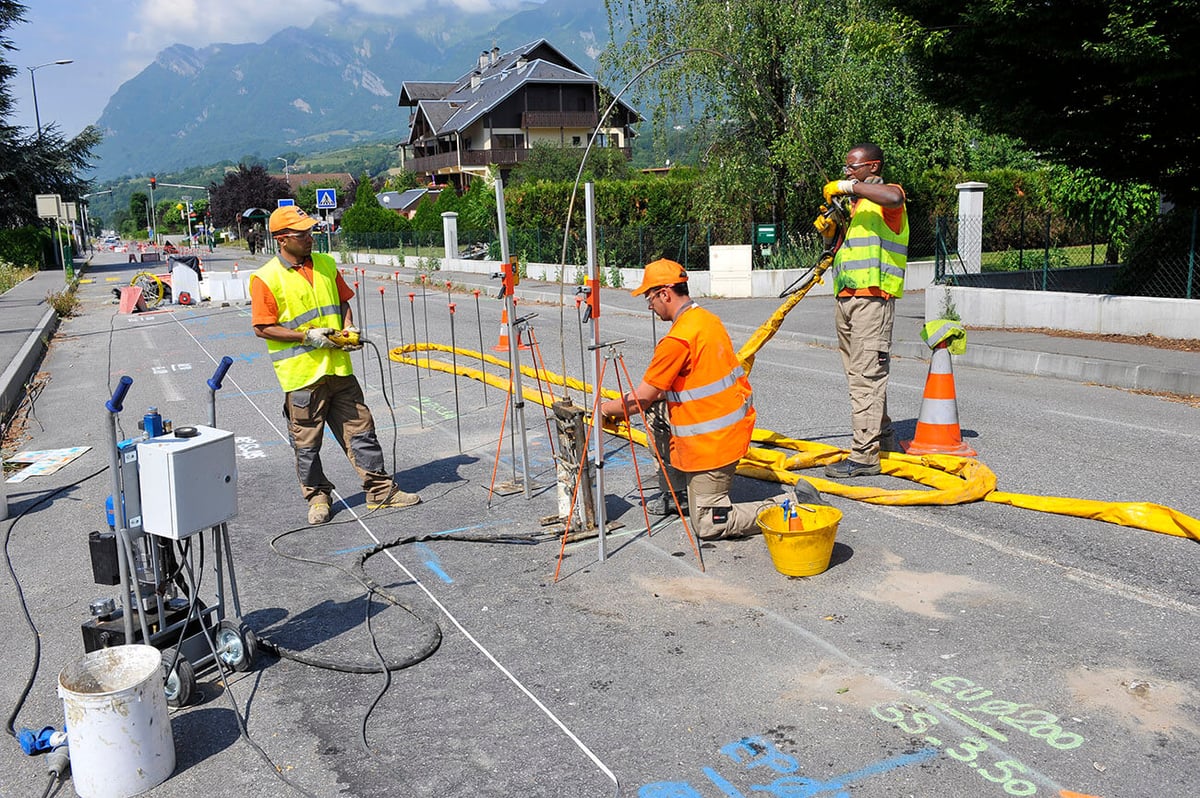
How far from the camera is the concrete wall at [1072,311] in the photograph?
43.2 ft

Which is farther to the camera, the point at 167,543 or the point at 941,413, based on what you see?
the point at 941,413

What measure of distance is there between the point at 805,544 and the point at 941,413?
276cm

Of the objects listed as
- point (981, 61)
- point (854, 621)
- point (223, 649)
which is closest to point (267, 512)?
point (223, 649)

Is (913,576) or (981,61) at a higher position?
(981,61)

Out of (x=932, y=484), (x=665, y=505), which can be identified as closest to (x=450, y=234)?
(x=665, y=505)

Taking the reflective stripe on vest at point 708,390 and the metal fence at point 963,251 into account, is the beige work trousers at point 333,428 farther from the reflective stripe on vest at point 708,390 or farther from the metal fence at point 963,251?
the metal fence at point 963,251

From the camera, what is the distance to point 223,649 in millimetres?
Result: 4551

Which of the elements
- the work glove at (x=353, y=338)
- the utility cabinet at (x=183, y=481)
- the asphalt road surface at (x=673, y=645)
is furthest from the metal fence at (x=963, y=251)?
the utility cabinet at (x=183, y=481)

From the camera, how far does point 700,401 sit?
568 centimetres

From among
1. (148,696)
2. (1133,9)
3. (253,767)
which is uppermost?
(1133,9)

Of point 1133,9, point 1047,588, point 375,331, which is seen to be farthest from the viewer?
point 375,331

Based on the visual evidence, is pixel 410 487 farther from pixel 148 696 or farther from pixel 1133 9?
pixel 1133 9

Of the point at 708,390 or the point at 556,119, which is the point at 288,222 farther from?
the point at 556,119

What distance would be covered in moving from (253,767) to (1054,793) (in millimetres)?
2977
